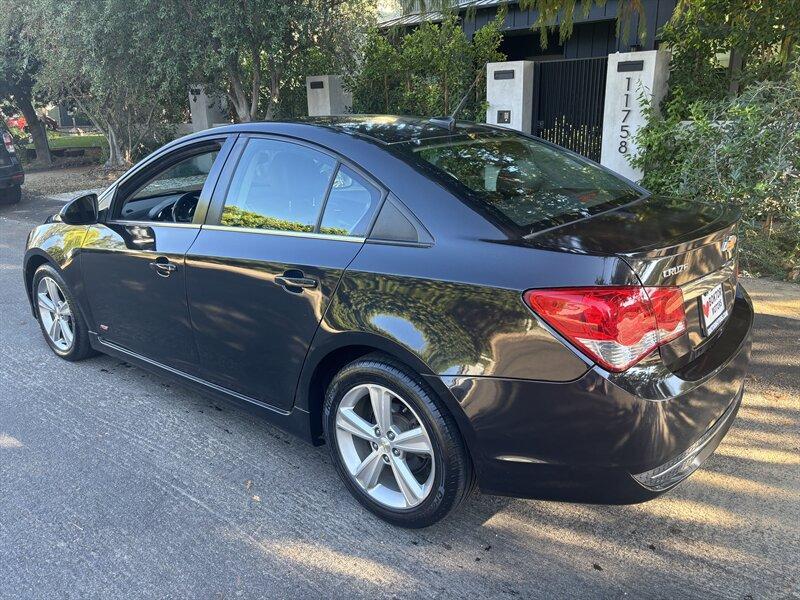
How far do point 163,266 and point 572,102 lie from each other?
750 centimetres

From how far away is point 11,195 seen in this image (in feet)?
41.0

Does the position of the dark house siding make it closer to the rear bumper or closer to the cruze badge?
the cruze badge

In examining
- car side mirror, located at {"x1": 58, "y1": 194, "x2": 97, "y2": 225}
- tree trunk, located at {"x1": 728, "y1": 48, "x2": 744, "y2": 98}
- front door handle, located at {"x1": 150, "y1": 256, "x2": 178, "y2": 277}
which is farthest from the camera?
tree trunk, located at {"x1": 728, "y1": 48, "x2": 744, "y2": 98}

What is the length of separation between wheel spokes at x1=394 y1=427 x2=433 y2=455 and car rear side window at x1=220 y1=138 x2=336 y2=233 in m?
1.01

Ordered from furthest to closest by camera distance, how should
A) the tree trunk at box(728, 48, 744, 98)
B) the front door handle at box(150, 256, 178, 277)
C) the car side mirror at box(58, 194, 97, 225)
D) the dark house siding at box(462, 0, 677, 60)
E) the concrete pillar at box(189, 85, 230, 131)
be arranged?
1. the concrete pillar at box(189, 85, 230, 131)
2. the dark house siding at box(462, 0, 677, 60)
3. the tree trunk at box(728, 48, 744, 98)
4. the car side mirror at box(58, 194, 97, 225)
5. the front door handle at box(150, 256, 178, 277)

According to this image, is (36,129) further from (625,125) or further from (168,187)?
(168,187)

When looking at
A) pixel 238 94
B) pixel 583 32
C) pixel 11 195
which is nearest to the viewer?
pixel 238 94

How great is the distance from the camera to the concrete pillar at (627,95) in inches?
316

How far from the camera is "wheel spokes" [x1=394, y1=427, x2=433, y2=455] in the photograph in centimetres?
265

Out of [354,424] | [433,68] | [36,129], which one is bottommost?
[354,424]

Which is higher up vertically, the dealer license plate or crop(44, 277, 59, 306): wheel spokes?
the dealer license plate

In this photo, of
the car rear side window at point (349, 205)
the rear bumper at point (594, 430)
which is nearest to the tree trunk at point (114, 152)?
the car rear side window at point (349, 205)

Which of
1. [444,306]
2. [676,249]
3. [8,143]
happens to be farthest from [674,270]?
[8,143]

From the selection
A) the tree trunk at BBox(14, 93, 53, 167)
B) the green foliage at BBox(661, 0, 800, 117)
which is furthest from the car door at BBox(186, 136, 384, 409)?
the tree trunk at BBox(14, 93, 53, 167)
